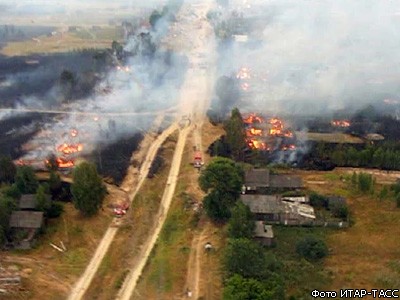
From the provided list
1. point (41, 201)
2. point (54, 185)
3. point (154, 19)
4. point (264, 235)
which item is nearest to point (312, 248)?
point (264, 235)

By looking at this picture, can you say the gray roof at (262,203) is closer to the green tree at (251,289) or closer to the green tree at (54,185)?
the green tree at (251,289)

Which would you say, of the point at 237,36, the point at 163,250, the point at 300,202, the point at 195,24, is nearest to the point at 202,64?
the point at 237,36

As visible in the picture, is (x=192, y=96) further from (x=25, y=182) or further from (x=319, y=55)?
(x=25, y=182)

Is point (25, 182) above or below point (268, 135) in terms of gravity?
below

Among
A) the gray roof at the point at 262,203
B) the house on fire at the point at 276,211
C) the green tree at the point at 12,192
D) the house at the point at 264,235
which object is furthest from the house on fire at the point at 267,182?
the green tree at the point at 12,192

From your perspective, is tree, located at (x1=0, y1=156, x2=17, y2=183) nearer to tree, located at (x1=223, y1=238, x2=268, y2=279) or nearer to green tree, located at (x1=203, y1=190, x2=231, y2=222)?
green tree, located at (x1=203, y1=190, x2=231, y2=222)

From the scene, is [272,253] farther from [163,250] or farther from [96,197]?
[96,197]

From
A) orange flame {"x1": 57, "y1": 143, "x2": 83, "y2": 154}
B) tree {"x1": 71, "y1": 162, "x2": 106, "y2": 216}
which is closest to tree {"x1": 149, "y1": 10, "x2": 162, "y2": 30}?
orange flame {"x1": 57, "y1": 143, "x2": 83, "y2": 154}
